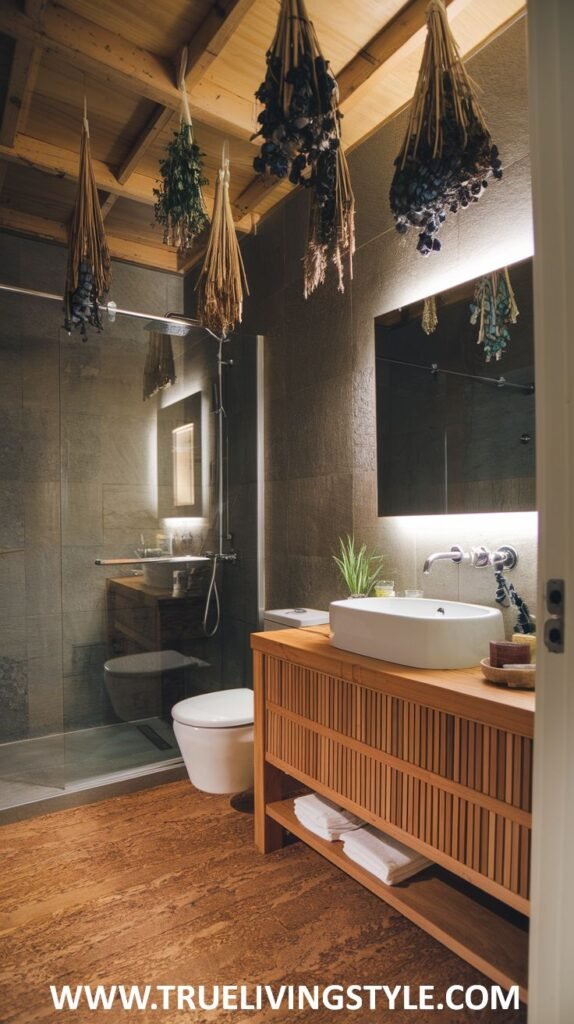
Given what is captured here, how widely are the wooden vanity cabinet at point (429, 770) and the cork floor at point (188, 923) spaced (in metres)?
0.14

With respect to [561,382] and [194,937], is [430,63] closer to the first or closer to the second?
[561,382]

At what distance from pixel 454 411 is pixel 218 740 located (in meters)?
1.52

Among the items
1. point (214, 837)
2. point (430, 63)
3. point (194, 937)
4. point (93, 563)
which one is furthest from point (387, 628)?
point (93, 563)

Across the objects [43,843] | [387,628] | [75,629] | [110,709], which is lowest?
[43,843]

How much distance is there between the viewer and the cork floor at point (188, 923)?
1477 millimetres

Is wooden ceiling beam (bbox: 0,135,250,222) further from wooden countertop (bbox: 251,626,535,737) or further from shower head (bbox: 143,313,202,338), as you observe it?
wooden countertop (bbox: 251,626,535,737)

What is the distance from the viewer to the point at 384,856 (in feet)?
5.46

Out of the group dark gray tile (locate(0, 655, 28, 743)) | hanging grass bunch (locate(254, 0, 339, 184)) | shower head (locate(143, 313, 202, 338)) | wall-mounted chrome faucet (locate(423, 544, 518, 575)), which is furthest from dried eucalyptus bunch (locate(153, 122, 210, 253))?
dark gray tile (locate(0, 655, 28, 743))

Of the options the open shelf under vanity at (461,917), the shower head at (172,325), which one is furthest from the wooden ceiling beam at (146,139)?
the open shelf under vanity at (461,917)

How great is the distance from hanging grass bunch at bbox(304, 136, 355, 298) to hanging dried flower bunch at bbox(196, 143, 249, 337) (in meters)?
0.57

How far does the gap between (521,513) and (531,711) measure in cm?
74

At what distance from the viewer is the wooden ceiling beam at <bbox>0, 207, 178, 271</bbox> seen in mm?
3174

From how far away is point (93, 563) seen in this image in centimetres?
282

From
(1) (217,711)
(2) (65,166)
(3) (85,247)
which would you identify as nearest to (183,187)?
(3) (85,247)
